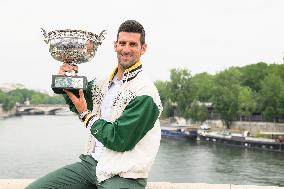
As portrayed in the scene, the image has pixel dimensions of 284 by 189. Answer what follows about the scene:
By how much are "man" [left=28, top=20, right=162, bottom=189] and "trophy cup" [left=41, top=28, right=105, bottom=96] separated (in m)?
0.05

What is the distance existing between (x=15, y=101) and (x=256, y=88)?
199 ft

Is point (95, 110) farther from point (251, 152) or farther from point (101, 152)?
point (251, 152)

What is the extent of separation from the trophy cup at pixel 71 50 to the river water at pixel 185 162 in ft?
63.5

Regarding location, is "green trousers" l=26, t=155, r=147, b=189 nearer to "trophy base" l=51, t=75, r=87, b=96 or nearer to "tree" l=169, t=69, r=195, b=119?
"trophy base" l=51, t=75, r=87, b=96

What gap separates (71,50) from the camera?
292 centimetres

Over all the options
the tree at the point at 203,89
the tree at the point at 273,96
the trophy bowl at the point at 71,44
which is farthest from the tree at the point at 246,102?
the trophy bowl at the point at 71,44

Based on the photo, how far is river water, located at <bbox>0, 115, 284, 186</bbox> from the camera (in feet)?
75.9

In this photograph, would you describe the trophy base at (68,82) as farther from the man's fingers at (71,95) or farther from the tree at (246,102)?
the tree at (246,102)

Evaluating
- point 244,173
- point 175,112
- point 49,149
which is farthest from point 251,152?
point 175,112

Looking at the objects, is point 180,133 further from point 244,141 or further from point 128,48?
point 128,48

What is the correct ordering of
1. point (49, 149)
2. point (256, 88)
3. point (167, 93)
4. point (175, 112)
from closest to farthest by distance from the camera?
point (49, 149) < point (256, 88) < point (167, 93) < point (175, 112)

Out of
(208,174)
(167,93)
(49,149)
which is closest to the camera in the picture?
(208,174)

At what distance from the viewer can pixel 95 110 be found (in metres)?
3.14

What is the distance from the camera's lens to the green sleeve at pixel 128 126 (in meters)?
2.69
